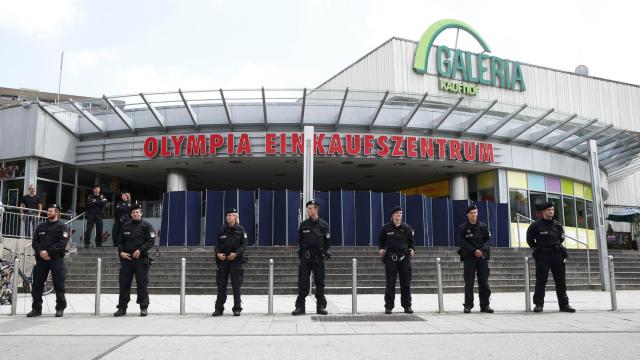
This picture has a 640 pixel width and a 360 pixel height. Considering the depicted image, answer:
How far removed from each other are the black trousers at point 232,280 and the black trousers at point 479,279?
3.67 metres

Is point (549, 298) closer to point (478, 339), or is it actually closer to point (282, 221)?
point (478, 339)

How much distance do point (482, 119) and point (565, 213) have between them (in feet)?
21.0

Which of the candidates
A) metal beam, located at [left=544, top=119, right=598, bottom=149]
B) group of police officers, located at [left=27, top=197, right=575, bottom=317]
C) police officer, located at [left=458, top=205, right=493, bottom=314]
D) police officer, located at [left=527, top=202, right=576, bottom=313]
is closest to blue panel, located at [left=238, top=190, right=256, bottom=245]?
group of police officers, located at [left=27, top=197, right=575, bottom=317]

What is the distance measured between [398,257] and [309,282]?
5.00 feet

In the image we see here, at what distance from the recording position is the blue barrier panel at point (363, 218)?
18.5 m

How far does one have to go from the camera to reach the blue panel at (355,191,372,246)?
18.5m

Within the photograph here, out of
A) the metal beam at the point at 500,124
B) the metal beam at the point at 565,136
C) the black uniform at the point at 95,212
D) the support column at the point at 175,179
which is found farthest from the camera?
the support column at the point at 175,179

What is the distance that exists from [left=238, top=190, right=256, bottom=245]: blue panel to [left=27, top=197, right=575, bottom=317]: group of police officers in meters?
9.30

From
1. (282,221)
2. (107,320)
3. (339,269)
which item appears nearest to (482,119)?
(282,221)

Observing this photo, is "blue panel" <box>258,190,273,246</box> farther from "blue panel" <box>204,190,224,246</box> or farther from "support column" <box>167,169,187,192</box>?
"support column" <box>167,169,187,192</box>

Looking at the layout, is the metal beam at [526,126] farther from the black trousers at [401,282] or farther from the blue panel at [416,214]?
the black trousers at [401,282]

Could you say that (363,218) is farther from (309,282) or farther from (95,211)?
(309,282)

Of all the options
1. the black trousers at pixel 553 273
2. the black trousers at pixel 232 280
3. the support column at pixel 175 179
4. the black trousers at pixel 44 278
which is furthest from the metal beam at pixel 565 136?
the black trousers at pixel 44 278

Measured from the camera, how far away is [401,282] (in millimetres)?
9031
